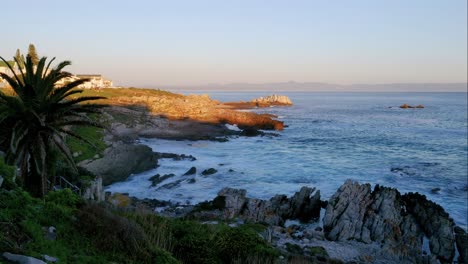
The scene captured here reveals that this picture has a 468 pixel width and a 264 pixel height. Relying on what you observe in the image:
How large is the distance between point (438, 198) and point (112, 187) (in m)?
29.2

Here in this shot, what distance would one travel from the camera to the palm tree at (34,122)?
583 inches

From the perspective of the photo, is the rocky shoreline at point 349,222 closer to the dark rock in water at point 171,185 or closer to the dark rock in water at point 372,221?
the dark rock in water at point 372,221

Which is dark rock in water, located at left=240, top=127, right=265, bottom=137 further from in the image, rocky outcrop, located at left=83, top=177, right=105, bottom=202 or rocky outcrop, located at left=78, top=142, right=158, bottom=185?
rocky outcrop, located at left=83, top=177, right=105, bottom=202

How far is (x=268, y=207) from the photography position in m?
26.5

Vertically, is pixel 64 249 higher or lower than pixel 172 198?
higher

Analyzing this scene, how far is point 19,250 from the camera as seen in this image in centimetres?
739

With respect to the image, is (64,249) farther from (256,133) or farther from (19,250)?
(256,133)

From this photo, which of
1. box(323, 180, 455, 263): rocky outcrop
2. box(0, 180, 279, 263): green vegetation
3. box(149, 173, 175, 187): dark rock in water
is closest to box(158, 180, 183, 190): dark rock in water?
box(149, 173, 175, 187): dark rock in water

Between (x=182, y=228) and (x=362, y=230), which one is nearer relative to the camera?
(x=182, y=228)

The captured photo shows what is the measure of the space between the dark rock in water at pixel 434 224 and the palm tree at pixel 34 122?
20643 mm

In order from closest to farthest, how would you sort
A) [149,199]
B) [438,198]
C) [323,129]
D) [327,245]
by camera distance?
[327,245]
[149,199]
[438,198]
[323,129]

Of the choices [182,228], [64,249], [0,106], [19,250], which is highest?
[0,106]

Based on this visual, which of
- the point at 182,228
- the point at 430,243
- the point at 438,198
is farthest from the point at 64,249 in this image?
the point at 438,198

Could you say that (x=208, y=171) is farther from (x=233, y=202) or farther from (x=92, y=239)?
(x=92, y=239)
